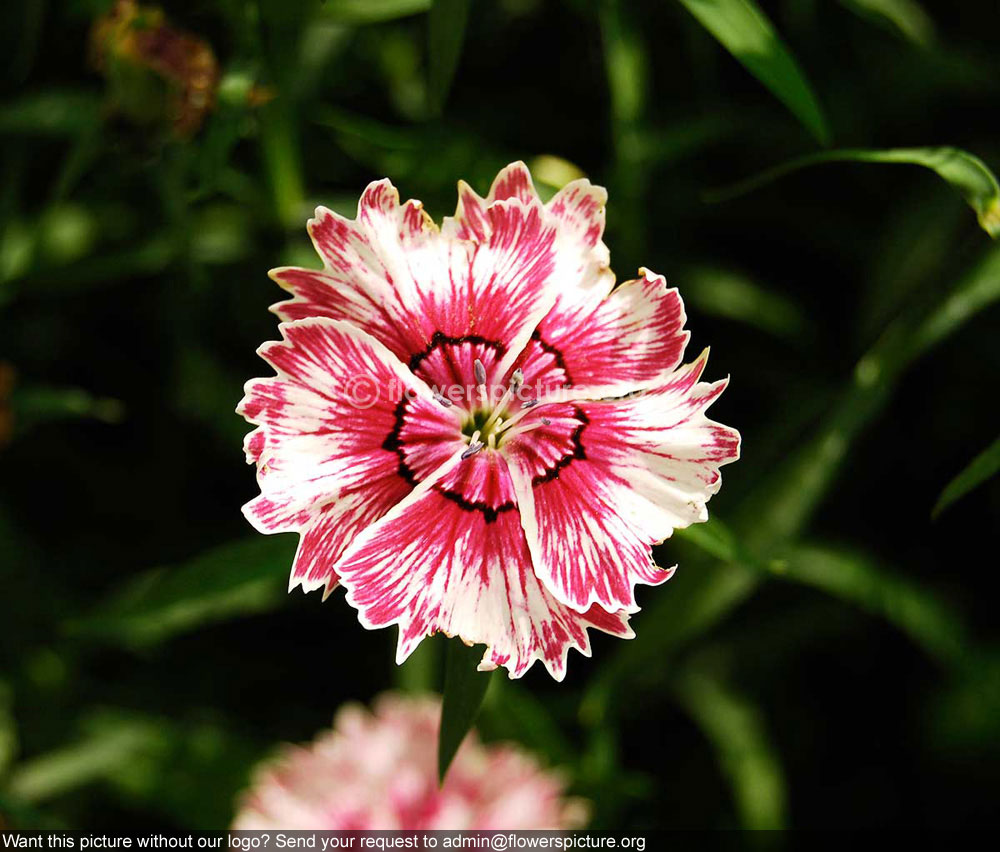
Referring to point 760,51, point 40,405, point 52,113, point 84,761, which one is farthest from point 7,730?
point 760,51

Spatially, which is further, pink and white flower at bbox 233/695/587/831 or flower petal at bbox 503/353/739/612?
pink and white flower at bbox 233/695/587/831

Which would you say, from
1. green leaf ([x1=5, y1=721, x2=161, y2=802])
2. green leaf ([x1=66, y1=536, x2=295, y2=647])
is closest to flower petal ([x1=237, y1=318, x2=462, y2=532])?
green leaf ([x1=66, y1=536, x2=295, y2=647])

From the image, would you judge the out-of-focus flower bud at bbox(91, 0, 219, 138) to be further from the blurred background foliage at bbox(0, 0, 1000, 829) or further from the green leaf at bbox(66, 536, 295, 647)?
the green leaf at bbox(66, 536, 295, 647)

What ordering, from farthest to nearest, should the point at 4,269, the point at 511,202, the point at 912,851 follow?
1. the point at 912,851
2. the point at 4,269
3. the point at 511,202

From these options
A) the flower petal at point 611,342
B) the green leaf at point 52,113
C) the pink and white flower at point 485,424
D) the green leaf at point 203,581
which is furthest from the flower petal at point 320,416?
the green leaf at point 52,113

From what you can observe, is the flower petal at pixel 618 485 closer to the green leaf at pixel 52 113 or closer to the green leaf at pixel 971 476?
the green leaf at pixel 971 476

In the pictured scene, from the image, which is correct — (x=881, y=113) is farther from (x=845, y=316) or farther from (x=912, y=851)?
(x=912, y=851)

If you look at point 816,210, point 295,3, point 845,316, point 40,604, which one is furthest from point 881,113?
point 40,604
